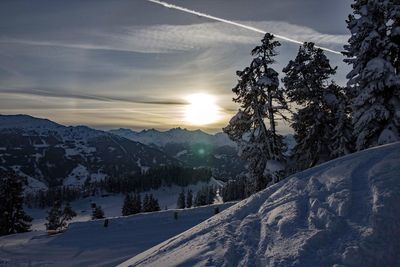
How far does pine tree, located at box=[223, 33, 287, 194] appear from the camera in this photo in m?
24.6

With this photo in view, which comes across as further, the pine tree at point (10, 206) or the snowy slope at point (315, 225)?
the pine tree at point (10, 206)

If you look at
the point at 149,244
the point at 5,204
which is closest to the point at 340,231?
the point at 149,244

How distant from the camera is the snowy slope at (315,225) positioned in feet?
21.7

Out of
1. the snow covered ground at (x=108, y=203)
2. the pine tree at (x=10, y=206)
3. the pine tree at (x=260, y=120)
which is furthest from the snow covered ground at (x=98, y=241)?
the snow covered ground at (x=108, y=203)

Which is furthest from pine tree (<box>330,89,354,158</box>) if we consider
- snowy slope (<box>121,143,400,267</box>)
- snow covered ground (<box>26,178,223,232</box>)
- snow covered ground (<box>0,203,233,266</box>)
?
snow covered ground (<box>26,178,223,232</box>)

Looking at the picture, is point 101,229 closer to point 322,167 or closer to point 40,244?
point 40,244

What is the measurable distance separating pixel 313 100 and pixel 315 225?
2223cm

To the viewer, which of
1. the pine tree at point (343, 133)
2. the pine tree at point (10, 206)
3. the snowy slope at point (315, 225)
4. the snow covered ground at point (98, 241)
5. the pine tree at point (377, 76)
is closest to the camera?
the snowy slope at point (315, 225)

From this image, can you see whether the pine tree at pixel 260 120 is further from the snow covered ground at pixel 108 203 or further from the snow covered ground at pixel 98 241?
the snow covered ground at pixel 108 203

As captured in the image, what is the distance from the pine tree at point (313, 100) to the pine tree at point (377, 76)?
693cm

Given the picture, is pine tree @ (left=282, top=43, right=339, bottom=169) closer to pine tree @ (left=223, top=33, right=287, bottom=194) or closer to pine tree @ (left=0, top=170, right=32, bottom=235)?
pine tree @ (left=223, top=33, right=287, bottom=194)

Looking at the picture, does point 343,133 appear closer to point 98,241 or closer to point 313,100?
point 313,100

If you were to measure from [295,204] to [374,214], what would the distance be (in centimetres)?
198

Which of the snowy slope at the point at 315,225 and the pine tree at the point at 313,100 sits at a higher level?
the pine tree at the point at 313,100
